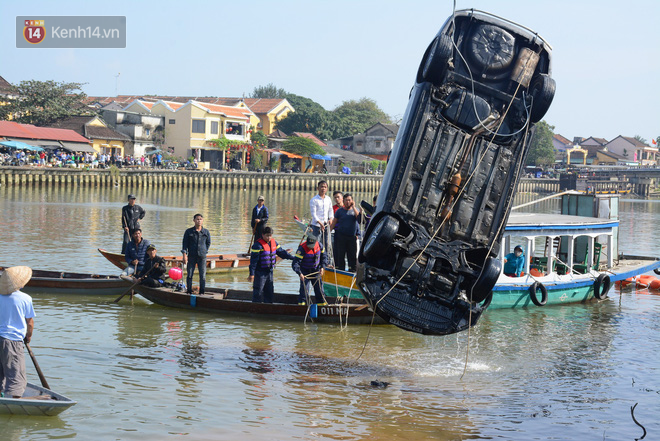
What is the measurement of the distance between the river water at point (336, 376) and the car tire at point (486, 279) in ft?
4.70

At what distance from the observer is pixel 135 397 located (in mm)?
10125

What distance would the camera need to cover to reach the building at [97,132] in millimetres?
67062

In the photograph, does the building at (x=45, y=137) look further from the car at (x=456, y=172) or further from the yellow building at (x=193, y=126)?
the car at (x=456, y=172)

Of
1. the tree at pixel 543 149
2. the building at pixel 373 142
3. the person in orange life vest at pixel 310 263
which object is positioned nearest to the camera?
the person in orange life vest at pixel 310 263

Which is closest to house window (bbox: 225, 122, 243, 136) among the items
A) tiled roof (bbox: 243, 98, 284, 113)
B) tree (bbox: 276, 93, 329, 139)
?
tiled roof (bbox: 243, 98, 284, 113)

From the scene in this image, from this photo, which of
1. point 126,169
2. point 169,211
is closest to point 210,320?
point 169,211

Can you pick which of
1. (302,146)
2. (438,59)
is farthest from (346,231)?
(302,146)

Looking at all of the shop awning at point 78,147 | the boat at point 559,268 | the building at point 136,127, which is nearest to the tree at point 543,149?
the building at point 136,127

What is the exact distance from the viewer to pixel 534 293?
1756cm

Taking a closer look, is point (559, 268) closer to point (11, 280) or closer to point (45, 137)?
point (11, 280)

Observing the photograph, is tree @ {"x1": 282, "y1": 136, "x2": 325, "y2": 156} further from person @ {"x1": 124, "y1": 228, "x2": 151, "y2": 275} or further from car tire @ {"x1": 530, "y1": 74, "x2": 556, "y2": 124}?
car tire @ {"x1": 530, "y1": 74, "x2": 556, "y2": 124}

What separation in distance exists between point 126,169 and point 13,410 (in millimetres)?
54446

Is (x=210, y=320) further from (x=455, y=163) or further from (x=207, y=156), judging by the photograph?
(x=207, y=156)

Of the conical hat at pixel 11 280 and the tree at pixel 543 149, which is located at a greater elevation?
the tree at pixel 543 149
